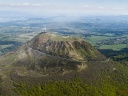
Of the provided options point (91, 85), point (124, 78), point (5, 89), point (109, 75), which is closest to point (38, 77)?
point (5, 89)

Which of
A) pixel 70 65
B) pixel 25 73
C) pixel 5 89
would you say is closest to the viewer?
pixel 5 89

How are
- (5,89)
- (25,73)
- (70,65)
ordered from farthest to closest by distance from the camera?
(70,65)
(25,73)
(5,89)

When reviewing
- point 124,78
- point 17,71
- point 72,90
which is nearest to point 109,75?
point 124,78

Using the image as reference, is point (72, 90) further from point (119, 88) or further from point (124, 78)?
point (124, 78)

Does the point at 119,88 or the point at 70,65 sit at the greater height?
the point at 70,65

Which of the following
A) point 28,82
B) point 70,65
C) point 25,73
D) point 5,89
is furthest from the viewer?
point 70,65

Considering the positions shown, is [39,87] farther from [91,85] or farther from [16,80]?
[91,85]

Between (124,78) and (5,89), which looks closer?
(5,89)

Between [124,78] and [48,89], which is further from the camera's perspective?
[124,78]
